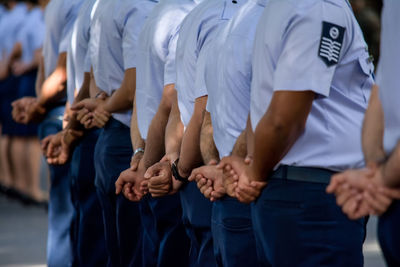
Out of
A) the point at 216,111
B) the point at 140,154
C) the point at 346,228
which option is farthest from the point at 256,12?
the point at 140,154

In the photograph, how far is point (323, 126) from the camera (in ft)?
8.84

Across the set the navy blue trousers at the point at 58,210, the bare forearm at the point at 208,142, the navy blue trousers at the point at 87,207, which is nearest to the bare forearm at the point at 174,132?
the bare forearm at the point at 208,142

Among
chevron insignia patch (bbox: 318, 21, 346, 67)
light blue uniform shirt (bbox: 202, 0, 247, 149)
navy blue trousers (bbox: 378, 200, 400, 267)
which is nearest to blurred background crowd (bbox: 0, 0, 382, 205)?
light blue uniform shirt (bbox: 202, 0, 247, 149)

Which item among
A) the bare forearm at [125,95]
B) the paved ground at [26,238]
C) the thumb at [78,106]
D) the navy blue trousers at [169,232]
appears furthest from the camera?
the paved ground at [26,238]

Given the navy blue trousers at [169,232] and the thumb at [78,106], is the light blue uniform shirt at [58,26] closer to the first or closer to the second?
the thumb at [78,106]

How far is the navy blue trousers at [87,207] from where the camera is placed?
4.94m

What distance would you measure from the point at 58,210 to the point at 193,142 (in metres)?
2.34

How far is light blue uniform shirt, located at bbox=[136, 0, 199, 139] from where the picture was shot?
153 inches

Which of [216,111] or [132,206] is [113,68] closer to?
[132,206]

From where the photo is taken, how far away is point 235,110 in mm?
3049

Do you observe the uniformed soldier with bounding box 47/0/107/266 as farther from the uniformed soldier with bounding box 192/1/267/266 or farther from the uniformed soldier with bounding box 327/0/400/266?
the uniformed soldier with bounding box 327/0/400/266

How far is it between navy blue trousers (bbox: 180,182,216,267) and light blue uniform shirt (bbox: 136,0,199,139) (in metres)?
0.55

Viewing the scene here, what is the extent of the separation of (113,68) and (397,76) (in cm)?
242

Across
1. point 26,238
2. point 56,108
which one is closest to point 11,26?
point 26,238
